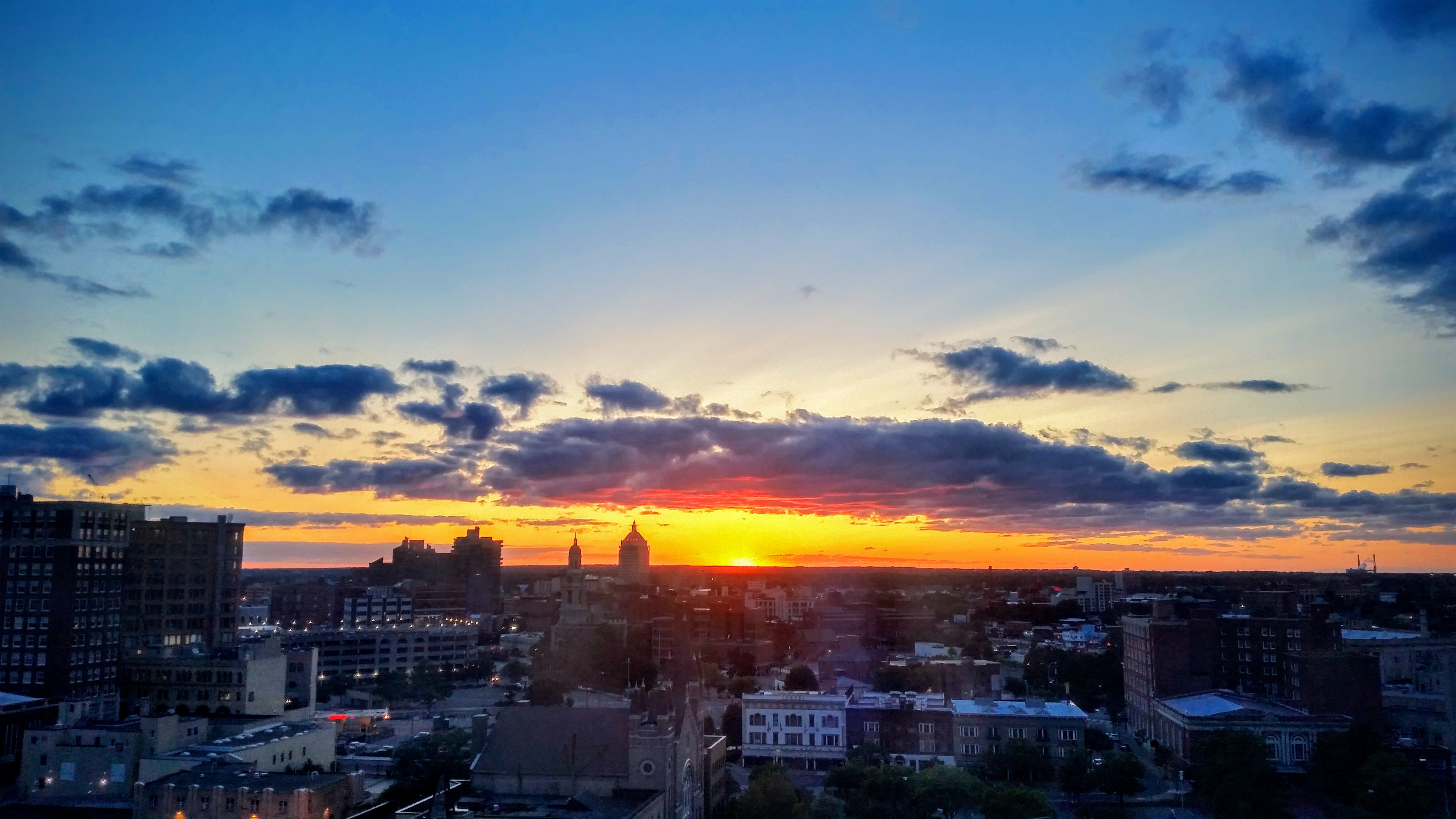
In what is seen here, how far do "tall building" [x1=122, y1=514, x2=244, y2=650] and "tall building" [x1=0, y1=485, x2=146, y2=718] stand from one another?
17.2ft

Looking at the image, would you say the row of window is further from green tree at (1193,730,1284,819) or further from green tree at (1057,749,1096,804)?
green tree at (1193,730,1284,819)

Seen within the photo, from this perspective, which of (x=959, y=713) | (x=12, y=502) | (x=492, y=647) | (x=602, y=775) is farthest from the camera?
(x=492, y=647)

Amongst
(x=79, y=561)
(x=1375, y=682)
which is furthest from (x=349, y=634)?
(x=1375, y=682)

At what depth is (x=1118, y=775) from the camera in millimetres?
64500

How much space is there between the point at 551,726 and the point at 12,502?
65169 mm

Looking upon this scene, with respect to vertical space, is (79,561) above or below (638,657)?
above

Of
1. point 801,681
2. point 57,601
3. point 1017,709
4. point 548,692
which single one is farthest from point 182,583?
point 1017,709

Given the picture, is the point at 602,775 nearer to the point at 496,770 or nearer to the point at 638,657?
the point at 496,770

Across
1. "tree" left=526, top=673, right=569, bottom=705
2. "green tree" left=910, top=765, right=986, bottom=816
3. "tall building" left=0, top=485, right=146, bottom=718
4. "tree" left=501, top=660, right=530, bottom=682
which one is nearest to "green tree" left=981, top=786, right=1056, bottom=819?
"green tree" left=910, top=765, right=986, bottom=816

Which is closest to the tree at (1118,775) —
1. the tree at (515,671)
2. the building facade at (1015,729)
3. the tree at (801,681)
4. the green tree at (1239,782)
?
the green tree at (1239,782)

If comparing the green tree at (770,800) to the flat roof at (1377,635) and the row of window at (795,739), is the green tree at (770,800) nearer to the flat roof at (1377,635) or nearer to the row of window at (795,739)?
the row of window at (795,739)

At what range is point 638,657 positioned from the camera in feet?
450

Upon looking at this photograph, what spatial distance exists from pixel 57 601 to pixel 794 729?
210 ft

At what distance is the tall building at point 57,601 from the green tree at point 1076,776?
73.9 meters
